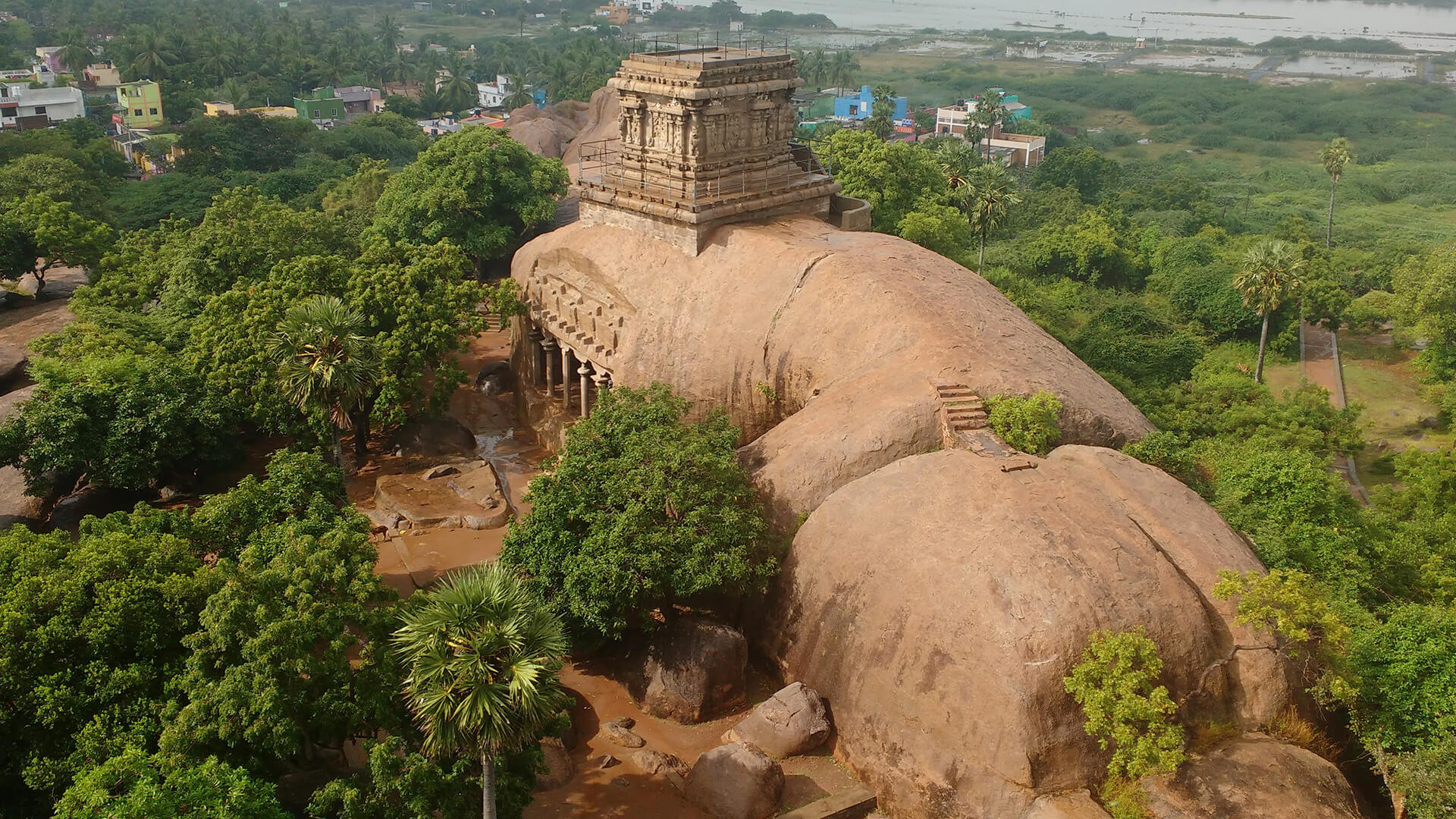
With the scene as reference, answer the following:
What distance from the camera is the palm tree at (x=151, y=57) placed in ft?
374

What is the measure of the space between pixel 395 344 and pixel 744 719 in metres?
17.2

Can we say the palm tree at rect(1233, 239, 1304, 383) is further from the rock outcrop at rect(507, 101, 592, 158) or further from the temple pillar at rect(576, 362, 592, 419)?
the rock outcrop at rect(507, 101, 592, 158)

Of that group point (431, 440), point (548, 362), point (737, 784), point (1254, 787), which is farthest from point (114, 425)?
point (1254, 787)

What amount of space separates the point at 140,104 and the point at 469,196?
63438 millimetres

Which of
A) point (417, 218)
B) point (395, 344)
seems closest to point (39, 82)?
point (417, 218)

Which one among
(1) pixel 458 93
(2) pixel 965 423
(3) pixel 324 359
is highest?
(2) pixel 965 423

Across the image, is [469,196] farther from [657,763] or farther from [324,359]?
[657,763]

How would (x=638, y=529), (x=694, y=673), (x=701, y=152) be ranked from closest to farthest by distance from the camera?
1. (x=694, y=673)
2. (x=638, y=529)
3. (x=701, y=152)

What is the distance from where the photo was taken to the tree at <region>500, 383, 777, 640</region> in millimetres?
23688

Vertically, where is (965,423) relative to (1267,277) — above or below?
above

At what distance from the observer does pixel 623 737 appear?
77.1ft

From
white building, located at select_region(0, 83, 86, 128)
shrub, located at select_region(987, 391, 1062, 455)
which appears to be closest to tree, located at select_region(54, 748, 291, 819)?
shrub, located at select_region(987, 391, 1062, 455)

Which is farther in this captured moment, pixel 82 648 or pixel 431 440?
pixel 431 440

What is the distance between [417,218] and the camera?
167 ft
